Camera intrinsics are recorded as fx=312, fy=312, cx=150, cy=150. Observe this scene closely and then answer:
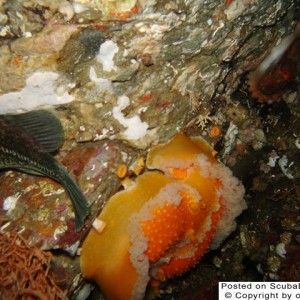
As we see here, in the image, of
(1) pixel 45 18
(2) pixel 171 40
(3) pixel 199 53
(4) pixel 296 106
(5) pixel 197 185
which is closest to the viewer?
(1) pixel 45 18

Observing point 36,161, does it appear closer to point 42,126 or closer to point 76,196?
point 42,126

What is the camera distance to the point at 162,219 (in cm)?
309

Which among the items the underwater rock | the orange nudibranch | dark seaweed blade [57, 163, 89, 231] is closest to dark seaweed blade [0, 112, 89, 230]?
dark seaweed blade [57, 163, 89, 231]

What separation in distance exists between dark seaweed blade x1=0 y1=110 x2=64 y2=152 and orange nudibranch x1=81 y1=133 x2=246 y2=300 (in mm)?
814

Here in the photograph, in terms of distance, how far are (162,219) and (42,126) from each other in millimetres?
1457

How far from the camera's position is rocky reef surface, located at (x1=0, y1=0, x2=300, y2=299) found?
8.32ft

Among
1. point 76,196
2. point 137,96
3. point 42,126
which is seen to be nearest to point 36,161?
point 42,126

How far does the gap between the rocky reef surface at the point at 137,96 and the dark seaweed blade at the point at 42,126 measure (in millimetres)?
80

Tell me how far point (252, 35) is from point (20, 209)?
309cm

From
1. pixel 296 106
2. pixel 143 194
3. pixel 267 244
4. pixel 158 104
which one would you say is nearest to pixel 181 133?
pixel 158 104

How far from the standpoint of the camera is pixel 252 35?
11.6 feet

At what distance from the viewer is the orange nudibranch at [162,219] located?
122 inches

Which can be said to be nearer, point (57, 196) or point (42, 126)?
point (42, 126)

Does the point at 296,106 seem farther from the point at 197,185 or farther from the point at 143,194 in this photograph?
the point at 143,194
